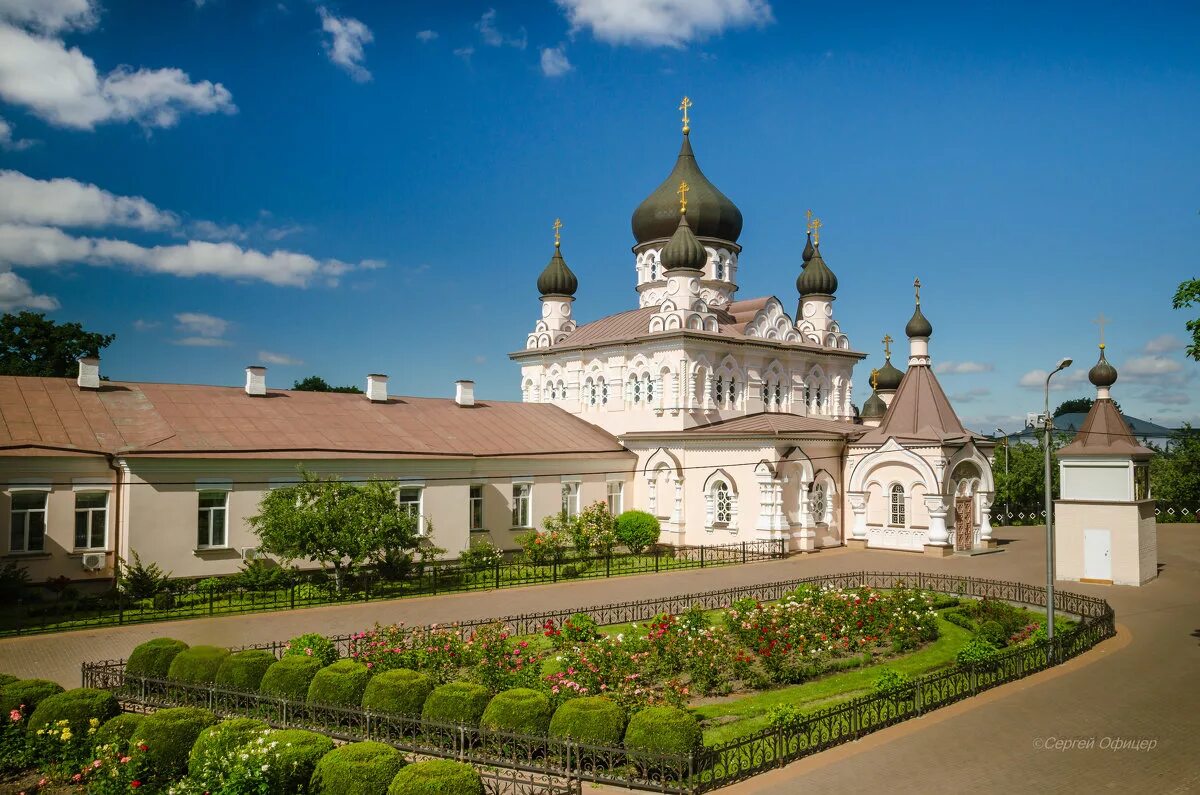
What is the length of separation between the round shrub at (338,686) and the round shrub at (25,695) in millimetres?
3666

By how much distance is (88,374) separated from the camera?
25828 mm

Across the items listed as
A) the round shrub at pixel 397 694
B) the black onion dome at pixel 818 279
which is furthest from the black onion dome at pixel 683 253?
the round shrub at pixel 397 694

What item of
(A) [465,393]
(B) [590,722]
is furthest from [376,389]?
(B) [590,722]

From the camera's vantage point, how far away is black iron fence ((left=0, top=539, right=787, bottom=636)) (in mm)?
20266

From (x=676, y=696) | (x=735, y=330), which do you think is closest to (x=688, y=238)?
(x=735, y=330)

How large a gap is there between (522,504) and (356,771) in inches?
873

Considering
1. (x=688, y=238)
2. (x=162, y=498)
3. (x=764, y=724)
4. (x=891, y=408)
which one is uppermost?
(x=688, y=238)

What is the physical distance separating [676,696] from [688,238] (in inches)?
1058

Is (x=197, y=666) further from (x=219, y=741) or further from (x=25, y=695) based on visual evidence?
(x=219, y=741)

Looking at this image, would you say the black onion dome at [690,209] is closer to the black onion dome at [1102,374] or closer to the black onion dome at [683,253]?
the black onion dome at [683,253]

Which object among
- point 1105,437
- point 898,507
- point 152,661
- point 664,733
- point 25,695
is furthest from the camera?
point 898,507

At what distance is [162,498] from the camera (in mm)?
23469

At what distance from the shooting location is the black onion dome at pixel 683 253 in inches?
1453

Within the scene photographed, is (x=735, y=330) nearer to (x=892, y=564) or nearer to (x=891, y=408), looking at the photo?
(x=891, y=408)
